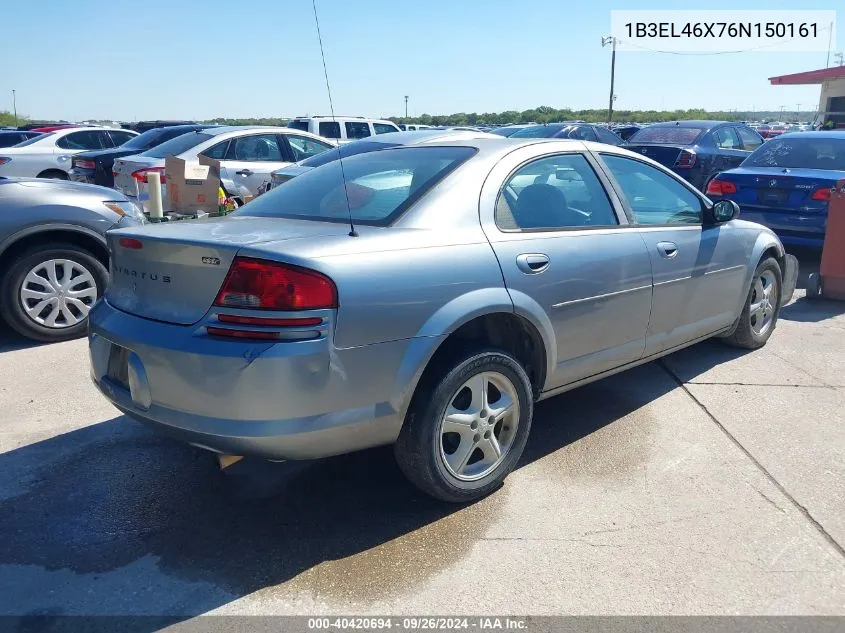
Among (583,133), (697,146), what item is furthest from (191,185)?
(583,133)

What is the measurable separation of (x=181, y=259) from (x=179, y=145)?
8188 millimetres

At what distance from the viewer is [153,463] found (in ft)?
12.6

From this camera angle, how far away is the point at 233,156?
10414 millimetres

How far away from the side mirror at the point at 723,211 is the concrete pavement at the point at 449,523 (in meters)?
1.18

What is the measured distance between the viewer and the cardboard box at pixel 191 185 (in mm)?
7367

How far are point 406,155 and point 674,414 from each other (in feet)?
7.18

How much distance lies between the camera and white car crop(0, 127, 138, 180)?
1442 cm

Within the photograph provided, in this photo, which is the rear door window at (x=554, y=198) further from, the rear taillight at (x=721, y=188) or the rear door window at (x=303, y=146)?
the rear door window at (x=303, y=146)

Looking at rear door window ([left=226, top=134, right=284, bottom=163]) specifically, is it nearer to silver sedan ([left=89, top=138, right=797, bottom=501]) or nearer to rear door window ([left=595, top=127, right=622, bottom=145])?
silver sedan ([left=89, top=138, right=797, bottom=501])

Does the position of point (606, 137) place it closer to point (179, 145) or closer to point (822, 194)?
point (822, 194)

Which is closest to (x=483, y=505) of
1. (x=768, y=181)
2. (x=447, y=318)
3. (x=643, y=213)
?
(x=447, y=318)

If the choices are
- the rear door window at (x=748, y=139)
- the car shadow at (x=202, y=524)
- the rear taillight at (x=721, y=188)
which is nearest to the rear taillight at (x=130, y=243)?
the car shadow at (x=202, y=524)

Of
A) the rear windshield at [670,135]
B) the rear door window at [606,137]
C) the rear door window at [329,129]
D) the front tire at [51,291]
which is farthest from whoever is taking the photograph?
the rear door window at [329,129]

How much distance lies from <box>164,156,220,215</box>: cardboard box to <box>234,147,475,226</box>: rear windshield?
353 cm
